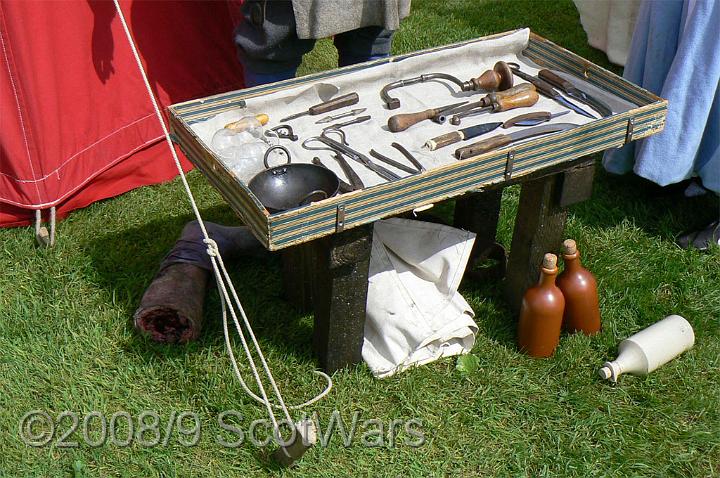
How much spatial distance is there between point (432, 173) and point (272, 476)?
113cm

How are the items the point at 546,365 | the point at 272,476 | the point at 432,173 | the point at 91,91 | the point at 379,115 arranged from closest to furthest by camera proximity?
1. the point at 432,173
2. the point at 272,476
3. the point at 379,115
4. the point at 546,365
5. the point at 91,91

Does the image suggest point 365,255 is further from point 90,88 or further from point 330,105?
point 90,88

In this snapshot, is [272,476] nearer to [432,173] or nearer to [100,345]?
[100,345]

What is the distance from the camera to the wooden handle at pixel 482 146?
8.85 feet

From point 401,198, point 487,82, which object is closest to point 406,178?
point 401,198

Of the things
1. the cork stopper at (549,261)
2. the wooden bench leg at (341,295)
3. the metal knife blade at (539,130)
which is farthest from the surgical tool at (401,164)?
the cork stopper at (549,261)

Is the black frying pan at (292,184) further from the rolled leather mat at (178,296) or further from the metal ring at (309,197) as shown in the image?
the rolled leather mat at (178,296)

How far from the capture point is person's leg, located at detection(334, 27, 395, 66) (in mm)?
3570

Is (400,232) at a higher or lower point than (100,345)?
higher

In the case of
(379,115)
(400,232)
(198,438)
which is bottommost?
(198,438)

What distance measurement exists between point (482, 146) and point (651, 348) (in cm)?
107

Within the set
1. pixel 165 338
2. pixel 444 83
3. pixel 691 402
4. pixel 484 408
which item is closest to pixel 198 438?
pixel 165 338

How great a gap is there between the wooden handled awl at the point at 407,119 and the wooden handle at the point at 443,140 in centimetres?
14

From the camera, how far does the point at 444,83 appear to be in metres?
3.17
